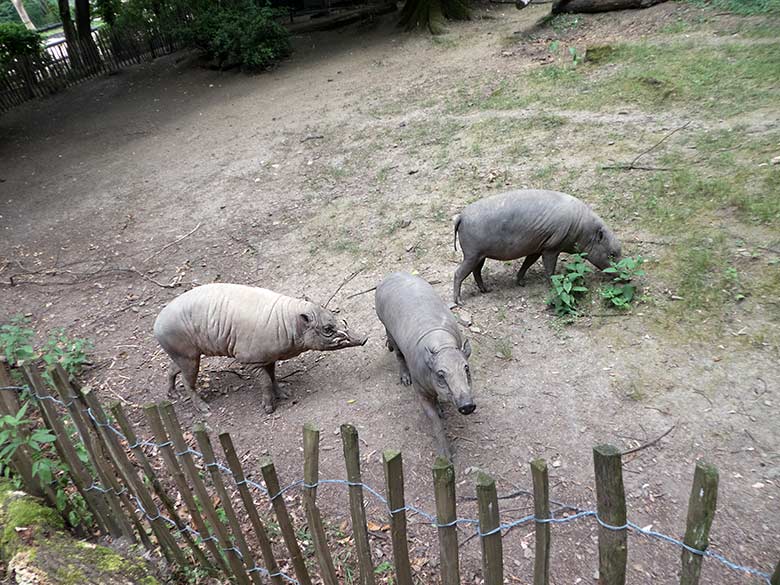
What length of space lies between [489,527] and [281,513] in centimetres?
113

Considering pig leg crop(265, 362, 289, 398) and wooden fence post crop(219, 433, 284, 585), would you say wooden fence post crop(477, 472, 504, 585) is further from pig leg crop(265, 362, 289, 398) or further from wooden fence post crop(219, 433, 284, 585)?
pig leg crop(265, 362, 289, 398)

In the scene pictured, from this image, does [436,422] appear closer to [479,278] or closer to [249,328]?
[249,328]

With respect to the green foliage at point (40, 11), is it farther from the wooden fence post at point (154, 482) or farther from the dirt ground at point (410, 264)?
the wooden fence post at point (154, 482)

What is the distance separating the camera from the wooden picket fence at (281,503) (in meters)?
2.00

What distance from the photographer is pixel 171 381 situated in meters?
5.41

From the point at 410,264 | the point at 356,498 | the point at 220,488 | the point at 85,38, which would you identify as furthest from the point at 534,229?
the point at 85,38

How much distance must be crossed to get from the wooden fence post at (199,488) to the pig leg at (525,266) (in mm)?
4154

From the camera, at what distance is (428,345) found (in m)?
4.06

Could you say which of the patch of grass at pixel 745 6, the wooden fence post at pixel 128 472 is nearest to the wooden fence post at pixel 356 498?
the wooden fence post at pixel 128 472

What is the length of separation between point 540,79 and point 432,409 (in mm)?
8791

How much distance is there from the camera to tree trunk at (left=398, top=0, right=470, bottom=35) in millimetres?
15531

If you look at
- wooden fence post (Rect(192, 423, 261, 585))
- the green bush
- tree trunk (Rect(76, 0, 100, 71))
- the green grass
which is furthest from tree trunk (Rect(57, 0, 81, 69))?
wooden fence post (Rect(192, 423, 261, 585))

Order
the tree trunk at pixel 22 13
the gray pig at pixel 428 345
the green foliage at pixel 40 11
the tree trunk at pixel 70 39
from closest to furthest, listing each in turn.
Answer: the gray pig at pixel 428 345
the tree trunk at pixel 70 39
the tree trunk at pixel 22 13
the green foliage at pixel 40 11

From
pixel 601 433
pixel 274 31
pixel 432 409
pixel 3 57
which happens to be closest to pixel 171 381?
pixel 432 409
